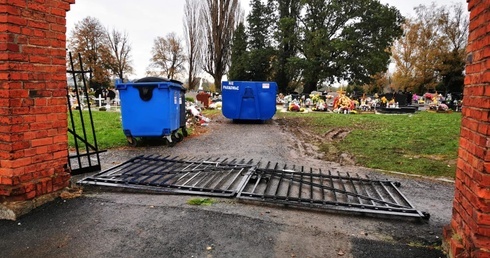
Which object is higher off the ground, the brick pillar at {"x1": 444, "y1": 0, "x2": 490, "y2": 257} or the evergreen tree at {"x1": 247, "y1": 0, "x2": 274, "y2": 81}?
the evergreen tree at {"x1": 247, "y1": 0, "x2": 274, "y2": 81}

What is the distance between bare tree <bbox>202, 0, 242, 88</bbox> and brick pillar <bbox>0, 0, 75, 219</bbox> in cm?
3516

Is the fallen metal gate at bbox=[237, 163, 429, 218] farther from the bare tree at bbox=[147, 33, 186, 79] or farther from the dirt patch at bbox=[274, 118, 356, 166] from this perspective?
the bare tree at bbox=[147, 33, 186, 79]

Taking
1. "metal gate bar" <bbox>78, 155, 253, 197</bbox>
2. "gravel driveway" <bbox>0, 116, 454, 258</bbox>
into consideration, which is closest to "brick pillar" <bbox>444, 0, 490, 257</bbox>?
"gravel driveway" <bbox>0, 116, 454, 258</bbox>

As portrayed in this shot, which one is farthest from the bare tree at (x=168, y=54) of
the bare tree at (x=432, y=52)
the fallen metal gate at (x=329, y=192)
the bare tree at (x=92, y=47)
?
the fallen metal gate at (x=329, y=192)

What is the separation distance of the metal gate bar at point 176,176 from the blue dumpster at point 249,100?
7.86 meters

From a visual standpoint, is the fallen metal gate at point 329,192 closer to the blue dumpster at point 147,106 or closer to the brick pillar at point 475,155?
the brick pillar at point 475,155

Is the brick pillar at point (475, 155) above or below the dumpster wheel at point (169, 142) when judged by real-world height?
above

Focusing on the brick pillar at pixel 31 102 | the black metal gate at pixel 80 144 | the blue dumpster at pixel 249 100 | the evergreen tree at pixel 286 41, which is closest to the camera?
the brick pillar at pixel 31 102

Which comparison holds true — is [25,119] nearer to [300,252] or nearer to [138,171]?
[138,171]

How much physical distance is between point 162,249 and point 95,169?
2887 millimetres

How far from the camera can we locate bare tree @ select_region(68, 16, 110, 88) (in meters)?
40.8

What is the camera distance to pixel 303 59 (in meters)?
34.9

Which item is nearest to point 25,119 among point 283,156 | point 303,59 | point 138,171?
point 138,171

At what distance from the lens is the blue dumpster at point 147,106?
7.19 meters
